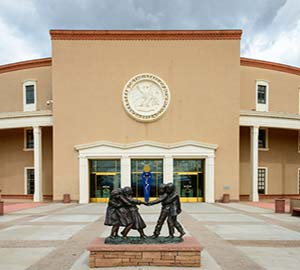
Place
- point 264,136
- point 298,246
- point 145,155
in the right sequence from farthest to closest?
point 264,136 → point 145,155 → point 298,246

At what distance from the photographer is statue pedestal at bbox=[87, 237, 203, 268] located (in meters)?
6.54

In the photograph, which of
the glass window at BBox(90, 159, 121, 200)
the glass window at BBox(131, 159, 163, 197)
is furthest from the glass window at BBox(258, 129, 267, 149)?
the glass window at BBox(90, 159, 121, 200)

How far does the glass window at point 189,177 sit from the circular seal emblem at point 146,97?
175 inches

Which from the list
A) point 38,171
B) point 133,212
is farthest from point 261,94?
point 133,212

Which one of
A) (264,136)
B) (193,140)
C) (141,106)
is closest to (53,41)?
(141,106)

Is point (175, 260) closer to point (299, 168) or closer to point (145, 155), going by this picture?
point (145, 155)

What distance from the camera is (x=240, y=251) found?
26.5ft

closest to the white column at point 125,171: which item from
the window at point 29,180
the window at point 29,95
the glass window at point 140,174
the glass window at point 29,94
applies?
the glass window at point 140,174

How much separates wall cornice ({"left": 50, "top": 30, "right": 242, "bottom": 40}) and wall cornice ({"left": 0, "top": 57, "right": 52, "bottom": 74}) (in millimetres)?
4325

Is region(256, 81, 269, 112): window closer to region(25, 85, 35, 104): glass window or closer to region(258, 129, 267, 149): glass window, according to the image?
region(258, 129, 267, 149): glass window

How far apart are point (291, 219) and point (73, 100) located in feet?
57.7

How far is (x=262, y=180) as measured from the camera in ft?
84.2

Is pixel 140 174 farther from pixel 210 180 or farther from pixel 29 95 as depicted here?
pixel 29 95

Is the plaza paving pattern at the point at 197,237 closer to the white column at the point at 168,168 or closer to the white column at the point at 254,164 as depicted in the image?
the white column at the point at 168,168
